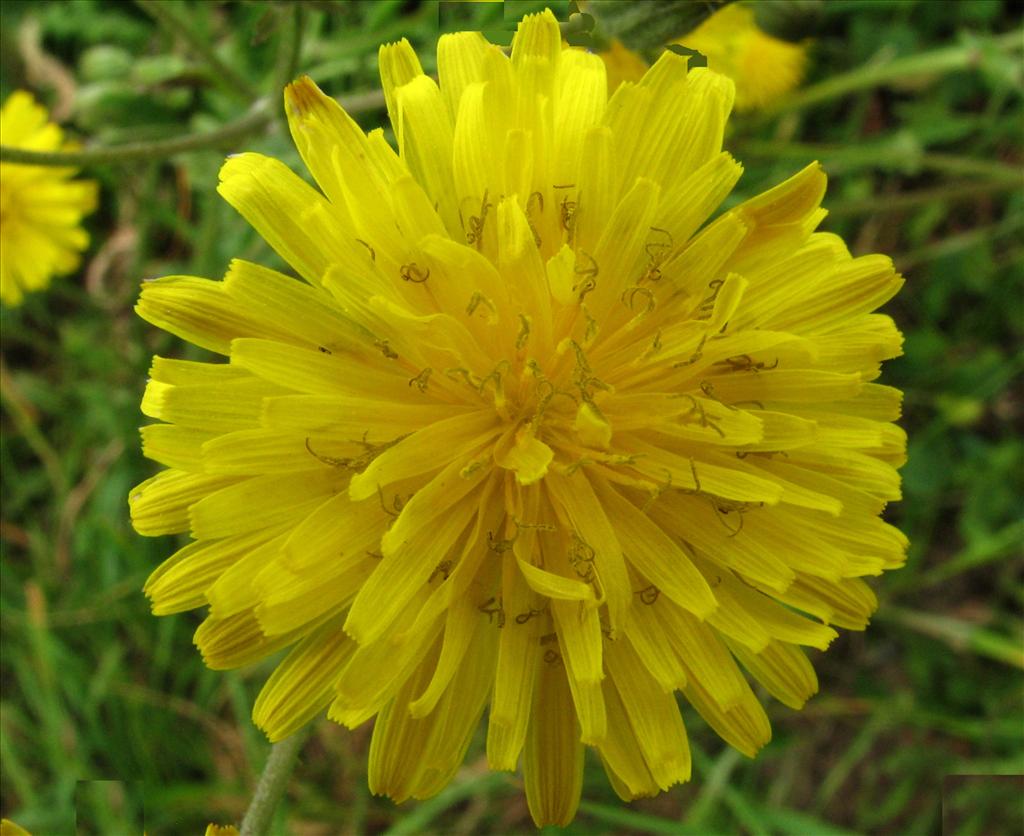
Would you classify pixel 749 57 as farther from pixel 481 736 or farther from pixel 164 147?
pixel 481 736

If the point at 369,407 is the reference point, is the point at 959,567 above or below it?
below

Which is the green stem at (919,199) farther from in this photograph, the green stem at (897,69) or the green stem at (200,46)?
the green stem at (200,46)

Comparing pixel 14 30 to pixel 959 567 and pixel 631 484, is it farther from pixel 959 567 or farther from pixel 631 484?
pixel 959 567

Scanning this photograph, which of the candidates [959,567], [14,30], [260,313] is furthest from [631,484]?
[14,30]

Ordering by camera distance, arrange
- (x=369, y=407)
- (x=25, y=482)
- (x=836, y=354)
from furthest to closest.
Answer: (x=25, y=482)
(x=836, y=354)
(x=369, y=407)

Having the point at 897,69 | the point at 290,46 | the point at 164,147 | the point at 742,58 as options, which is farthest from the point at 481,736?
the point at 897,69

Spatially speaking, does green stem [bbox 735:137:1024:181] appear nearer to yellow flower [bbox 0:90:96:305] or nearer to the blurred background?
the blurred background

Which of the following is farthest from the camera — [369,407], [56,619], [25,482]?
[25,482]
